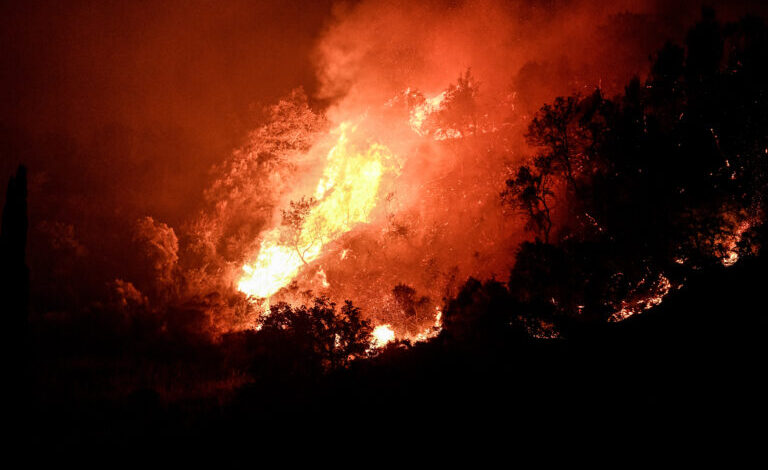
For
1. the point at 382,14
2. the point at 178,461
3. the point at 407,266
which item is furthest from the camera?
the point at 382,14

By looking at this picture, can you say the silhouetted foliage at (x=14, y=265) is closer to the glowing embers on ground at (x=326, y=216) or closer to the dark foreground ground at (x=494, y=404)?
the dark foreground ground at (x=494, y=404)

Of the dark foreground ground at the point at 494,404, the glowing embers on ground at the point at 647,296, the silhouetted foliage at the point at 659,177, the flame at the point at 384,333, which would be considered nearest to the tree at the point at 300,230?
the flame at the point at 384,333

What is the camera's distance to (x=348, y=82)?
34.1 m

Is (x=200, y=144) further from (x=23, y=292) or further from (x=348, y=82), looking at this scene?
(x=23, y=292)

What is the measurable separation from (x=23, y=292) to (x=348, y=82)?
3074 centimetres

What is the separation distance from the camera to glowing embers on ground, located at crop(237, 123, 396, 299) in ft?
85.6

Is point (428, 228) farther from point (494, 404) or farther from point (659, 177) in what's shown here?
point (494, 404)

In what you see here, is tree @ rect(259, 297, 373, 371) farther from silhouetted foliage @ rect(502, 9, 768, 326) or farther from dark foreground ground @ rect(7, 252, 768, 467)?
silhouetted foliage @ rect(502, 9, 768, 326)

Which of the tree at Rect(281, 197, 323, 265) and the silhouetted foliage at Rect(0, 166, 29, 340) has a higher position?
the tree at Rect(281, 197, 323, 265)

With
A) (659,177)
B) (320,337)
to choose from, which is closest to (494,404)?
(320,337)

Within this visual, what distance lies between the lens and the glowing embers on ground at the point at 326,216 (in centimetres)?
2608

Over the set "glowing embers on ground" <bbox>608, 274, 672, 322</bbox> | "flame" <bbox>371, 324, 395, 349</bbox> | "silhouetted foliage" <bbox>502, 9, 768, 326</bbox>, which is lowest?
"glowing embers on ground" <bbox>608, 274, 672, 322</bbox>

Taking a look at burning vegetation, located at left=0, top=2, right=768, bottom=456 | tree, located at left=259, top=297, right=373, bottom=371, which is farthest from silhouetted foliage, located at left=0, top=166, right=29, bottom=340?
tree, located at left=259, top=297, right=373, bottom=371

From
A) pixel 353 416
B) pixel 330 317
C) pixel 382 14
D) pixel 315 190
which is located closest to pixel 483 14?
pixel 382 14
